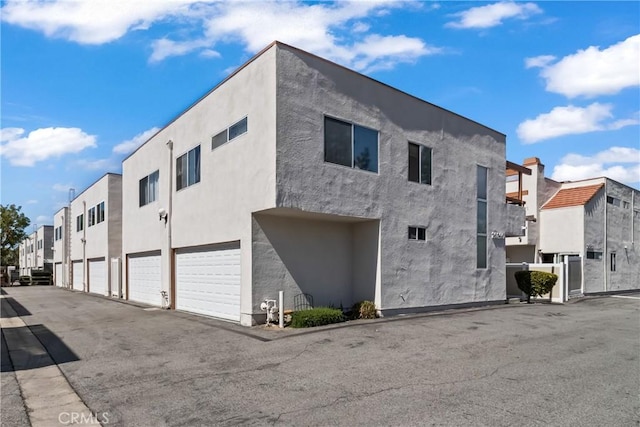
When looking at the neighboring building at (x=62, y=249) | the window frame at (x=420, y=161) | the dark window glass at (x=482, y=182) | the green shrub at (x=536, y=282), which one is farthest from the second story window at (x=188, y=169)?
the neighboring building at (x=62, y=249)

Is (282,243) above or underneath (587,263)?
above

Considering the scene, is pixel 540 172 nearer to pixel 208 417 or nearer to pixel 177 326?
pixel 177 326

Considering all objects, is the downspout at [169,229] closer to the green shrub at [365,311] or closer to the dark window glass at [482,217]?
the green shrub at [365,311]

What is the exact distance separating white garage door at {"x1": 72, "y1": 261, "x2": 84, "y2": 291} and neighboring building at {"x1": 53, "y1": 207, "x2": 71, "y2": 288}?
1748mm

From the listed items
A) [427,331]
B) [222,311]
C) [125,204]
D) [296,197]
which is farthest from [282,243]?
[125,204]

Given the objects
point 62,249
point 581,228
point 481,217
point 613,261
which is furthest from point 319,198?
point 62,249

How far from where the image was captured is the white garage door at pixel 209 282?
13.4m

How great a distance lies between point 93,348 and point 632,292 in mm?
31695

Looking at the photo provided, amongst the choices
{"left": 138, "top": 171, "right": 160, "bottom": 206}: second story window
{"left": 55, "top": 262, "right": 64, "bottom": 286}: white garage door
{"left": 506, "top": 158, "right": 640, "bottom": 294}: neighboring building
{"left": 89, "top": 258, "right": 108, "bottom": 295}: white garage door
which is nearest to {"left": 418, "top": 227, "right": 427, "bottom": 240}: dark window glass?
{"left": 138, "top": 171, "right": 160, "bottom": 206}: second story window

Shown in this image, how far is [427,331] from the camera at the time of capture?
38.3ft

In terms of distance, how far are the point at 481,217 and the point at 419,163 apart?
438 centimetres

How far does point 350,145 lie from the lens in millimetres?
13562

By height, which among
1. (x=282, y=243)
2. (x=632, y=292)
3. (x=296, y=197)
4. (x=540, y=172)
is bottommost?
(x=632, y=292)

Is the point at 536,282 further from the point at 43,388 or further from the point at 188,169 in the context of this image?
the point at 43,388
